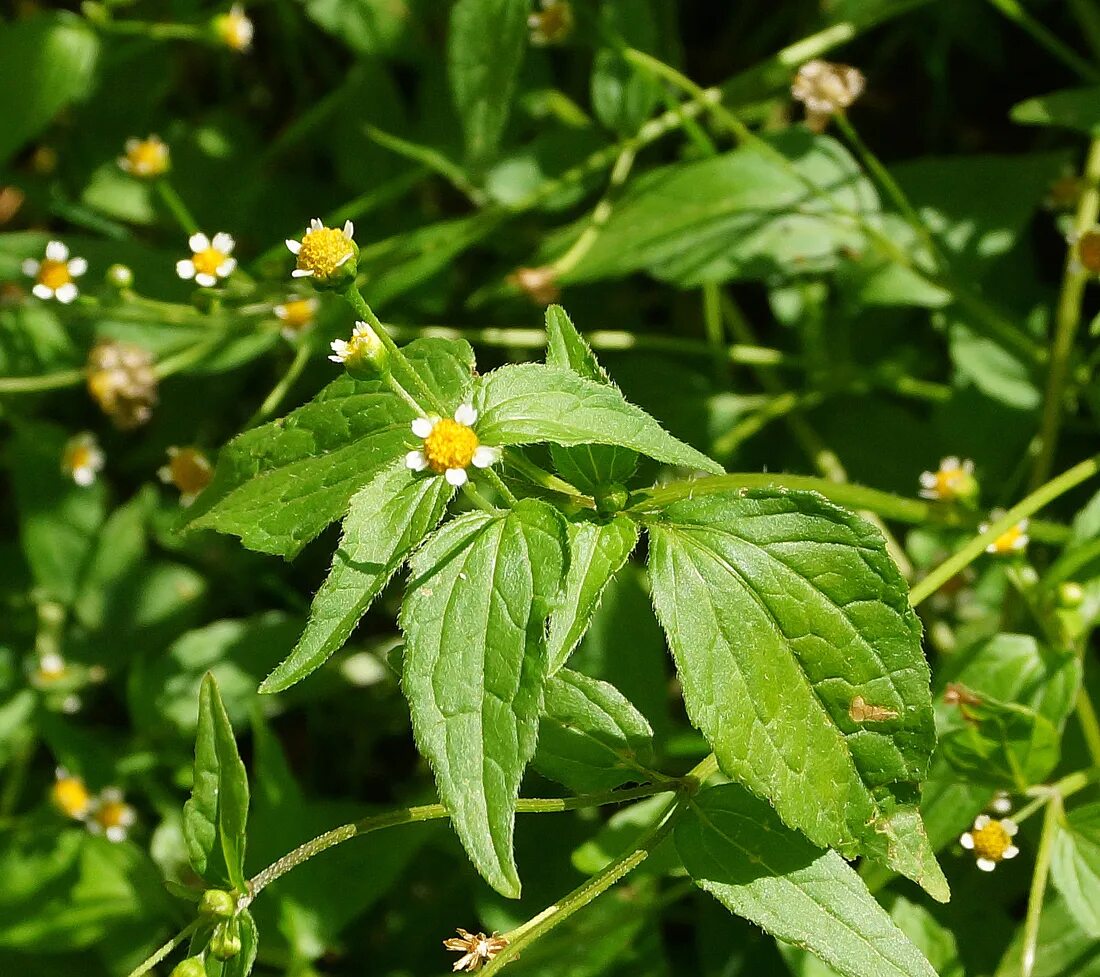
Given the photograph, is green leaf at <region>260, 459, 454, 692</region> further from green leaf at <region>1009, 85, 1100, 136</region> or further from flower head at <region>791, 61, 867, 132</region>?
green leaf at <region>1009, 85, 1100, 136</region>

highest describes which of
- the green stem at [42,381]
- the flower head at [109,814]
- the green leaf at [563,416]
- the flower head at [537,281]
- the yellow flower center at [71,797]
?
the green leaf at [563,416]

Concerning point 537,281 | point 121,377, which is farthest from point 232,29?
point 537,281

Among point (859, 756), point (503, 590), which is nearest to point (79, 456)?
point (503, 590)

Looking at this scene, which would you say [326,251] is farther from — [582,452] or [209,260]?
[209,260]

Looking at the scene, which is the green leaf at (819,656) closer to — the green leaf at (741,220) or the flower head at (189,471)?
the green leaf at (741,220)

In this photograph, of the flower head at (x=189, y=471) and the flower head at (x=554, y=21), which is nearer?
the flower head at (x=554, y=21)

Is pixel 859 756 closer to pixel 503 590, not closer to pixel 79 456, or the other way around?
pixel 503 590

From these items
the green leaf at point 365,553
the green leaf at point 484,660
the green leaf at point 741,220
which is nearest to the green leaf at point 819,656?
the green leaf at point 484,660
